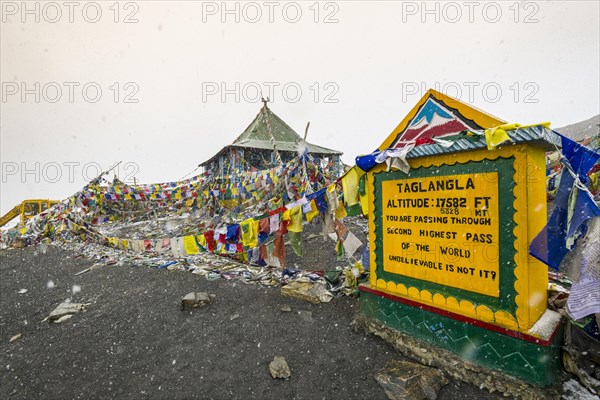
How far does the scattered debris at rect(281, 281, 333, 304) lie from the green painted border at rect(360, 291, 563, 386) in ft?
4.65

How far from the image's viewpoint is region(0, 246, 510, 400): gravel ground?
3.43 meters

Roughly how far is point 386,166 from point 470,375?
277 centimetres

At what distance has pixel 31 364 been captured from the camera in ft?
13.9

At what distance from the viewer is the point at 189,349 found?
166 inches

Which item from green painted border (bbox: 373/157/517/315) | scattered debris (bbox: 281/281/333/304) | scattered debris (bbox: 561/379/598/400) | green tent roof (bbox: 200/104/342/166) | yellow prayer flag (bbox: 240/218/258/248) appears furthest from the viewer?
green tent roof (bbox: 200/104/342/166)

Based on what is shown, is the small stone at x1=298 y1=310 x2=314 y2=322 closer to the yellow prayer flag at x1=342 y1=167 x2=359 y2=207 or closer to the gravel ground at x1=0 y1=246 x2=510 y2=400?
the gravel ground at x1=0 y1=246 x2=510 y2=400

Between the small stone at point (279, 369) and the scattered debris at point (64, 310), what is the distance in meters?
4.72

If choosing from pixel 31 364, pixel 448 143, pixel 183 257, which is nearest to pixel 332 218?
pixel 448 143

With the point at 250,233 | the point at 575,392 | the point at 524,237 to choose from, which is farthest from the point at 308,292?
the point at 575,392

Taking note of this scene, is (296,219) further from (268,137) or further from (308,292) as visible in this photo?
(268,137)

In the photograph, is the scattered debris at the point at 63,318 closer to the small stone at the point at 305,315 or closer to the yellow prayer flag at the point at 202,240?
the yellow prayer flag at the point at 202,240

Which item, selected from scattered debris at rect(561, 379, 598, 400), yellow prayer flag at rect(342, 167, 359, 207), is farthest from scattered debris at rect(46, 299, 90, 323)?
scattered debris at rect(561, 379, 598, 400)

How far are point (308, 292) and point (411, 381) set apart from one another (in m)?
2.59

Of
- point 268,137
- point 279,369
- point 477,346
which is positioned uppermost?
point 268,137
